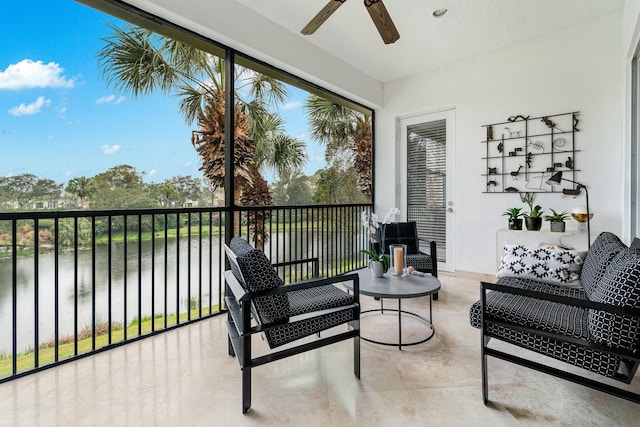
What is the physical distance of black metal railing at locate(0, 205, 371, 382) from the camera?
189 cm

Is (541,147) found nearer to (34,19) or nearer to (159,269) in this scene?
(159,269)

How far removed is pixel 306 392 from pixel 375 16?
2564mm

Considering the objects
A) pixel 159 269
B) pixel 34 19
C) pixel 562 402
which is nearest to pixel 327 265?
pixel 159 269

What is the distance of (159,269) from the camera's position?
8.75ft

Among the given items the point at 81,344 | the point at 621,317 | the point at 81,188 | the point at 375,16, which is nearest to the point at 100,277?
the point at 81,344

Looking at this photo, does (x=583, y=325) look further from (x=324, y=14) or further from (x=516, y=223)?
(x=324, y=14)

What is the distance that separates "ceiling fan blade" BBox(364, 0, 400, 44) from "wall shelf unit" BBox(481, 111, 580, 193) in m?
2.16

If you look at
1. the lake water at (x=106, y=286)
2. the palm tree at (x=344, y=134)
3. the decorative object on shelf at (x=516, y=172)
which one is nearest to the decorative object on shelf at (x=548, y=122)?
the decorative object on shelf at (x=516, y=172)

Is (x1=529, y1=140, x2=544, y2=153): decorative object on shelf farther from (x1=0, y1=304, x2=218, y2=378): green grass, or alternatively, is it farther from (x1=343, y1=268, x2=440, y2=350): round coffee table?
(x1=0, y1=304, x2=218, y2=378): green grass

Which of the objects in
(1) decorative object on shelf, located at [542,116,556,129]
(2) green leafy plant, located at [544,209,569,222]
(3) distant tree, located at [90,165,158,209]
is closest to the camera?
(3) distant tree, located at [90,165,158,209]

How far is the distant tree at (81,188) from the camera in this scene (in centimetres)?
228

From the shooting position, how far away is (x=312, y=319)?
1.74 m

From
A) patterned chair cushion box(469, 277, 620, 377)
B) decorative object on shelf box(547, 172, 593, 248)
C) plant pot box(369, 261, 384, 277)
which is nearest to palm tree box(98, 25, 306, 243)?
plant pot box(369, 261, 384, 277)

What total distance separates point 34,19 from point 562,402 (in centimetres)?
415
